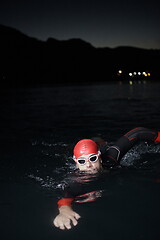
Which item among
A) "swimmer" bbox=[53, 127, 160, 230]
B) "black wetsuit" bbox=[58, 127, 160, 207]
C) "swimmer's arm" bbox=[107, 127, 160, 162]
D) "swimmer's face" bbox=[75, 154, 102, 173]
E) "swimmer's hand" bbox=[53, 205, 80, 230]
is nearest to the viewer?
"swimmer's hand" bbox=[53, 205, 80, 230]

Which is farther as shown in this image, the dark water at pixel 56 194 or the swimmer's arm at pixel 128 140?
the swimmer's arm at pixel 128 140

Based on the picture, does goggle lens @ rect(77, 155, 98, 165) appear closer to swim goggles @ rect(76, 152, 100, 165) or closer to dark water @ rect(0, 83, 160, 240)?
swim goggles @ rect(76, 152, 100, 165)

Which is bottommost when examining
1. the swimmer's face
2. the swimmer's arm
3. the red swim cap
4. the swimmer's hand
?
the swimmer's hand

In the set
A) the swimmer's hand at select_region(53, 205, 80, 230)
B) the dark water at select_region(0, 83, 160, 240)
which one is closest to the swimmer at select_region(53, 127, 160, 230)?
the swimmer's hand at select_region(53, 205, 80, 230)

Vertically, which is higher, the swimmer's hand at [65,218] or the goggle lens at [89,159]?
the goggle lens at [89,159]

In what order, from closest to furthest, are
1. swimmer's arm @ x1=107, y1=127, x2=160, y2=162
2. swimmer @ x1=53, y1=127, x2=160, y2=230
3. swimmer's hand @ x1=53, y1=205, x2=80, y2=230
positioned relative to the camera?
swimmer's hand @ x1=53, y1=205, x2=80, y2=230, swimmer @ x1=53, y1=127, x2=160, y2=230, swimmer's arm @ x1=107, y1=127, x2=160, y2=162

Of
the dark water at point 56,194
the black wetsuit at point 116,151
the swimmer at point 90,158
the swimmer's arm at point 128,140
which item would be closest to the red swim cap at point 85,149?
the swimmer at point 90,158

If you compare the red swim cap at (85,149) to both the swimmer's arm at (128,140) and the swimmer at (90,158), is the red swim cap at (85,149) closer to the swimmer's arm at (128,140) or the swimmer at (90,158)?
the swimmer at (90,158)

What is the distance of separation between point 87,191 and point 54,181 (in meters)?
1.04

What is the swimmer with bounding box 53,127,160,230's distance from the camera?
348 cm

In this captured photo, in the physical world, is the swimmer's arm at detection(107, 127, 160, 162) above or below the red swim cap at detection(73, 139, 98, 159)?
above

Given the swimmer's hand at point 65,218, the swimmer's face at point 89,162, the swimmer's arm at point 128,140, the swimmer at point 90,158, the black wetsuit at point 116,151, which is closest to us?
the swimmer's hand at point 65,218

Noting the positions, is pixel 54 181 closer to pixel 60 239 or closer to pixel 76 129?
pixel 60 239

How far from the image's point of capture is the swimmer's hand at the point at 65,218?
3352 mm
